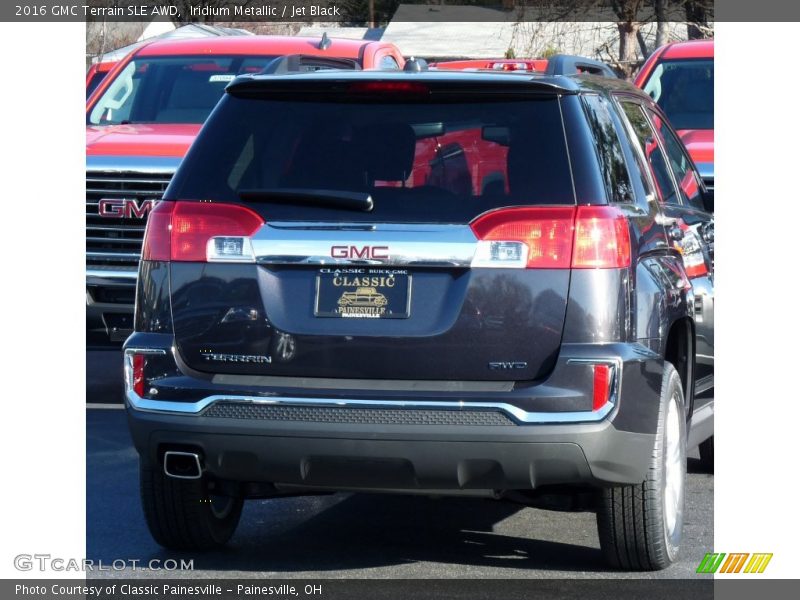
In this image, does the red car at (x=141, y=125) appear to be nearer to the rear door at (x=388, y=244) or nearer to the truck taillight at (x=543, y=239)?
the rear door at (x=388, y=244)

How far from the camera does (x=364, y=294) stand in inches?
196

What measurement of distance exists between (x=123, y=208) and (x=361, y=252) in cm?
519

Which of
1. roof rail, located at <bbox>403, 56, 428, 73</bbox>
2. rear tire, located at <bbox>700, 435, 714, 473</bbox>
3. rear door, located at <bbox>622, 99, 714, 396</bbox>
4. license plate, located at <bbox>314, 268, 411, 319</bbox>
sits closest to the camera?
license plate, located at <bbox>314, 268, 411, 319</bbox>

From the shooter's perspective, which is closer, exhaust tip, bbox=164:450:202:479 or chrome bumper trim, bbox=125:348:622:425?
chrome bumper trim, bbox=125:348:622:425

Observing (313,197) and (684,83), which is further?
(684,83)

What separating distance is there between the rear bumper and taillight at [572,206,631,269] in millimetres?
284

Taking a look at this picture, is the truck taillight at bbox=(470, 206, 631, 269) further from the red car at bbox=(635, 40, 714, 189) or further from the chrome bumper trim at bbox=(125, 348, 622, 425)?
the red car at bbox=(635, 40, 714, 189)

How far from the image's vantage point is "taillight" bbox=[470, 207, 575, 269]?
4918 mm

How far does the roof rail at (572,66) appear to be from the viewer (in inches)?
217

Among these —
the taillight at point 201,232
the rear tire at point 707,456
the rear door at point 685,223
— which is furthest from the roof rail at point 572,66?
the rear tire at point 707,456

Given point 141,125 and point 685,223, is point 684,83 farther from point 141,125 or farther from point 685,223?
point 685,223

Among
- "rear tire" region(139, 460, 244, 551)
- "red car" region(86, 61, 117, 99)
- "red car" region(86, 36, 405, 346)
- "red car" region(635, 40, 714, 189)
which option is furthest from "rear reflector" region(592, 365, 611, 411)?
"red car" region(86, 61, 117, 99)

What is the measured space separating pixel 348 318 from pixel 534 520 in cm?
198

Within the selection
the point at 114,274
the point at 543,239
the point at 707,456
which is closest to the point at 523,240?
the point at 543,239
